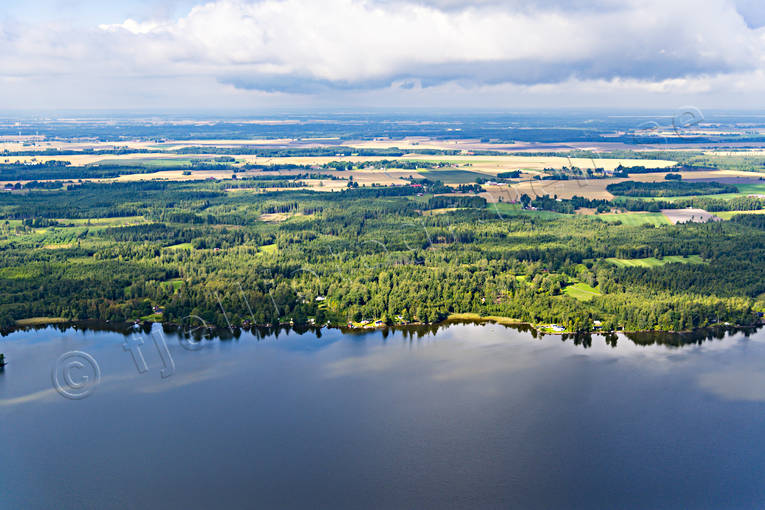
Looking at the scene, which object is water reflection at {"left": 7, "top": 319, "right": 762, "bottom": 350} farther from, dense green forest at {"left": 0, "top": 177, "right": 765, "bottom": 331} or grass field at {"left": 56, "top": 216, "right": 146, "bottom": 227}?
grass field at {"left": 56, "top": 216, "right": 146, "bottom": 227}

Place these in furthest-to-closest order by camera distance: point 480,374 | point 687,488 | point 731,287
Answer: point 731,287
point 480,374
point 687,488

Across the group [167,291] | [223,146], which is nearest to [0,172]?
[223,146]

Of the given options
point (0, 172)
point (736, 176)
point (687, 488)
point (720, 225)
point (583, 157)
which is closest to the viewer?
point (687, 488)

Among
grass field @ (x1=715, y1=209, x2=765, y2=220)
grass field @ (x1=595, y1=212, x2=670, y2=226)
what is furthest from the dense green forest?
grass field @ (x1=715, y1=209, x2=765, y2=220)

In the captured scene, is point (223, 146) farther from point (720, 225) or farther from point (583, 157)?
point (720, 225)

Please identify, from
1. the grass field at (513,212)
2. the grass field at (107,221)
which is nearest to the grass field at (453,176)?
the grass field at (513,212)

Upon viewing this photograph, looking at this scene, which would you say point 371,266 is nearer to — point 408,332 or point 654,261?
point 408,332

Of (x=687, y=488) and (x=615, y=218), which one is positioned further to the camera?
(x=615, y=218)
